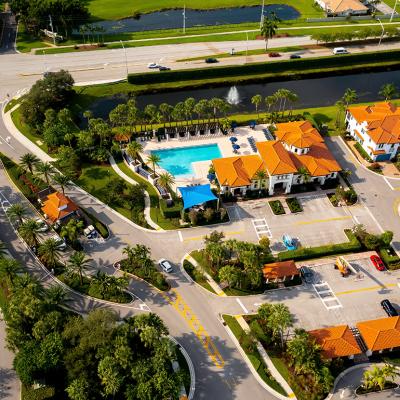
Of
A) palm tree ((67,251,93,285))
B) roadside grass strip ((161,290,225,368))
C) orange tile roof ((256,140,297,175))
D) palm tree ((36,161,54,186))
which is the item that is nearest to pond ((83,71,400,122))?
orange tile roof ((256,140,297,175))

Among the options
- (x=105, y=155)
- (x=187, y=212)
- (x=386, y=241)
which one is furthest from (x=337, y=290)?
(x=105, y=155)

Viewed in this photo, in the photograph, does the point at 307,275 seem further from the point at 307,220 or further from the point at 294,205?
the point at 294,205

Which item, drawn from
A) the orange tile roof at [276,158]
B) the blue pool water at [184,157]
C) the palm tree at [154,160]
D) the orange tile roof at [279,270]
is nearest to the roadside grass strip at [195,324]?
the orange tile roof at [279,270]

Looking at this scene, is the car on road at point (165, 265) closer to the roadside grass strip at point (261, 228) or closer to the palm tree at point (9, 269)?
the roadside grass strip at point (261, 228)

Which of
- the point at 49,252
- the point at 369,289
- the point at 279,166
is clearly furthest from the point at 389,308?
the point at 49,252

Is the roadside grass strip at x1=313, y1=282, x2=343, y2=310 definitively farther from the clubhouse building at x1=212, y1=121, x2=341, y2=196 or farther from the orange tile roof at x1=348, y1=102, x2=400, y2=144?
the orange tile roof at x1=348, y1=102, x2=400, y2=144

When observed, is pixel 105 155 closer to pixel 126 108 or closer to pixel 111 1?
pixel 126 108
